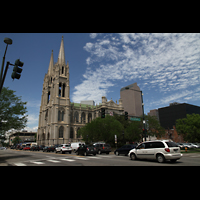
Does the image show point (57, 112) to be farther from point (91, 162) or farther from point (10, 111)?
point (91, 162)

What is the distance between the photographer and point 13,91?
25062 millimetres

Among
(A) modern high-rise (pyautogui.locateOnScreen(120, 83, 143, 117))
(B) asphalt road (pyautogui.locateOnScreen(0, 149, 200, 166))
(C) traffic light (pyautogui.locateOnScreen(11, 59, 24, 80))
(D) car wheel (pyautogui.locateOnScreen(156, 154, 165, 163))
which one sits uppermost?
(A) modern high-rise (pyautogui.locateOnScreen(120, 83, 143, 117))

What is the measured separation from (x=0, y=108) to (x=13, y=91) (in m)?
3.27

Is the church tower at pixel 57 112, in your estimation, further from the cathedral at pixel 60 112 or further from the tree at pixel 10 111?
the tree at pixel 10 111

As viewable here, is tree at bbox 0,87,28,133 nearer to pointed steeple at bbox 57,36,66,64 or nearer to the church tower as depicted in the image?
the church tower

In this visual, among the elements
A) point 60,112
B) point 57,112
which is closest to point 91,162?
point 57,112

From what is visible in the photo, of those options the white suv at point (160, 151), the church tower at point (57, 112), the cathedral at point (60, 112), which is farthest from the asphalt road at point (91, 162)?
the church tower at point (57, 112)

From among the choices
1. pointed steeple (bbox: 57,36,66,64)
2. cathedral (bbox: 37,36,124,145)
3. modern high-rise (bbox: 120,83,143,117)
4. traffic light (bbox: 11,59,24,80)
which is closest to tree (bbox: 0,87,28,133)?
traffic light (bbox: 11,59,24,80)

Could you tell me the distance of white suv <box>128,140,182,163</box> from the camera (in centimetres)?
1170

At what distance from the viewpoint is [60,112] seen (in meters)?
75.1

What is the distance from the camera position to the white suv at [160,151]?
1170 centimetres
